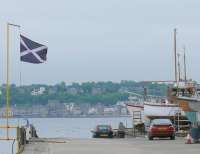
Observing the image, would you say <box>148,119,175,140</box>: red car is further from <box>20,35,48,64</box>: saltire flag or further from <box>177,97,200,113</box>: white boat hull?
<box>20,35,48,64</box>: saltire flag

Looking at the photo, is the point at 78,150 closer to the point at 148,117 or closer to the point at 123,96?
the point at 148,117

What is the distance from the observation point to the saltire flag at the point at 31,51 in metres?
43.0

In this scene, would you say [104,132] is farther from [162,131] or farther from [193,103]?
[193,103]

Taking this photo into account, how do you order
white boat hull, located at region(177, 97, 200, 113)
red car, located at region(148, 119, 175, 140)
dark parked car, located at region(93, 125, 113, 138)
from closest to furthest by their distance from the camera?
1. white boat hull, located at region(177, 97, 200, 113)
2. red car, located at region(148, 119, 175, 140)
3. dark parked car, located at region(93, 125, 113, 138)

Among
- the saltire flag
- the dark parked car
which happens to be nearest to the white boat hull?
the saltire flag

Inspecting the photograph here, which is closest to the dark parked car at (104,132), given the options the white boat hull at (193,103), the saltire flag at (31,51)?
the white boat hull at (193,103)

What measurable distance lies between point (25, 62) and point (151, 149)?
9540 millimetres

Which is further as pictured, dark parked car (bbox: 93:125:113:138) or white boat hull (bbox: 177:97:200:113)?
dark parked car (bbox: 93:125:113:138)

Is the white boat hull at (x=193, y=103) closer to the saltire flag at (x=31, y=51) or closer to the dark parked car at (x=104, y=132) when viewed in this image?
the saltire flag at (x=31, y=51)

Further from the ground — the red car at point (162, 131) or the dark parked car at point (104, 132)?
the red car at point (162, 131)

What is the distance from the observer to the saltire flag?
141 feet

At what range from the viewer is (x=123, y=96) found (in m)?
146

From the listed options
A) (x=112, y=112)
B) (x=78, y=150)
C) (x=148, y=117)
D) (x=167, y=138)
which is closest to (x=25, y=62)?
(x=78, y=150)

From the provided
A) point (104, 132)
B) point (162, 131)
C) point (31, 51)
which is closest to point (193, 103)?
point (162, 131)
